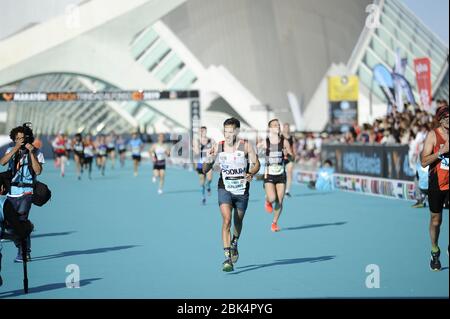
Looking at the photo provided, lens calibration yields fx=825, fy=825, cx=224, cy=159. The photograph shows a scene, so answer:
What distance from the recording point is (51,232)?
12.9 m

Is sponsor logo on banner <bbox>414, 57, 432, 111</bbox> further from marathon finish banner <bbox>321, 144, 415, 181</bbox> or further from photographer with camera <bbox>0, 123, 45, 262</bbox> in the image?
photographer with camera <bbox>0, 123, 45, 262</bbox>

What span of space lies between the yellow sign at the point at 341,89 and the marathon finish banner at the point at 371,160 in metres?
7.65

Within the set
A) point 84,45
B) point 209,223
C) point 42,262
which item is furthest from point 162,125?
point 42,262

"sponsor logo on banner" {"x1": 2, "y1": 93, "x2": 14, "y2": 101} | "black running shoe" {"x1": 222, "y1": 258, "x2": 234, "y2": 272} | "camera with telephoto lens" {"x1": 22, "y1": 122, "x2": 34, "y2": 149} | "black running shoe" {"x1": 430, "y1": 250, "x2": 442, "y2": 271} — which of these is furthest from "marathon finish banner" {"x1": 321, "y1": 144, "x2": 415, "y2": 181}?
"camera with telephoto lens" {"x1": 22, "y1": 122, "x2": 34, "y2": 149}

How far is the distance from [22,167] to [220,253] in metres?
3.27

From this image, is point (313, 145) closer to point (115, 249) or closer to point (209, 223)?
point (209, 223)

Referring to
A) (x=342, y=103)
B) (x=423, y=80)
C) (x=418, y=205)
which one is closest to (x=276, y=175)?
(x=418, y=205)

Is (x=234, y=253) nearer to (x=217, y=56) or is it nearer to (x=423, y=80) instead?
(x=423, y=80)

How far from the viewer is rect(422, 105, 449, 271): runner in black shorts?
8055mm

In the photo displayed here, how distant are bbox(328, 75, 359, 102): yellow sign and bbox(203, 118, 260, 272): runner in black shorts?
2514cm
